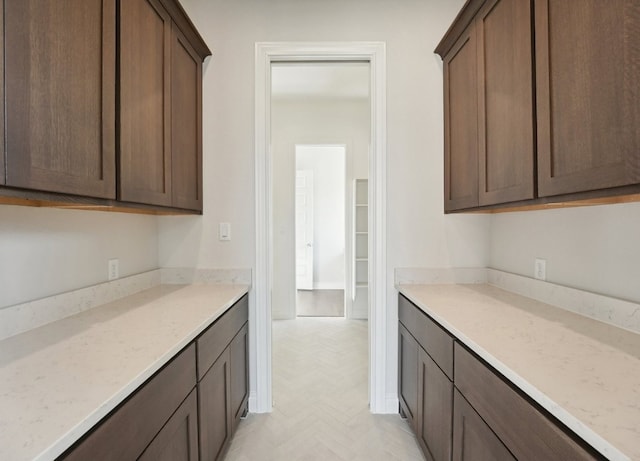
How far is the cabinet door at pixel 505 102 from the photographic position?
1.27 metres

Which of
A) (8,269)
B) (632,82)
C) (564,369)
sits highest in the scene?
→ (632,82)

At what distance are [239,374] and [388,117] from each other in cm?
189

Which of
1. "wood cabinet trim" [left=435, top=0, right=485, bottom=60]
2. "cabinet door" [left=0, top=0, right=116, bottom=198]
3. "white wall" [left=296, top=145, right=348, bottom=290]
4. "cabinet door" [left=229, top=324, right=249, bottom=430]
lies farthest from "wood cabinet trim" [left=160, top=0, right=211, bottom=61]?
"white wall" [left=296, top=145, right=348, bottom=290]

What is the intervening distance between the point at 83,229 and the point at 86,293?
0.99 feet

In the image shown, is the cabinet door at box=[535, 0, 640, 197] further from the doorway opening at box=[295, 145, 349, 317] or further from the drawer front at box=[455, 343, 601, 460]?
the doorway opening at box=[295, 145, 349, 317]

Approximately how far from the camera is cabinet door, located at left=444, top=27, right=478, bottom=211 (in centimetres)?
172

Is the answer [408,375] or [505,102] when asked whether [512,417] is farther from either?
[505,102]

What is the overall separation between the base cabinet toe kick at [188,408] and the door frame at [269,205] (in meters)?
0.13

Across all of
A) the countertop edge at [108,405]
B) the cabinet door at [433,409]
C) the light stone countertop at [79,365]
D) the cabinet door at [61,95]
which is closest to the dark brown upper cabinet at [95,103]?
the cabinet door at [61,95]

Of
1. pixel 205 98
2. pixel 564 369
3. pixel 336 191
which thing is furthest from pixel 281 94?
pixel 564 369

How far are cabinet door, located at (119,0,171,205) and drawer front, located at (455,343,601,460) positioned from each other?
1.48 m

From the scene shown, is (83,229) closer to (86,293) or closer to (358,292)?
(86,293)

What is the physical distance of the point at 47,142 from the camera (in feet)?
3.04

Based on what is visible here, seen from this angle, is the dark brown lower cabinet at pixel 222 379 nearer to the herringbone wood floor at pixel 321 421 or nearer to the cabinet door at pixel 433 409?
the herringbone wood floor at pixel 321 421
